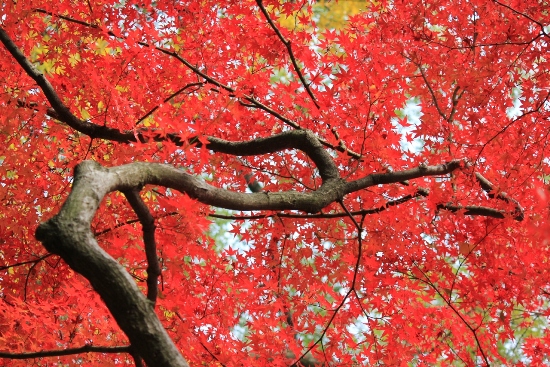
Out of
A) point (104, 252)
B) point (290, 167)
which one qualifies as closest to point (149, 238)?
point (104, 252)

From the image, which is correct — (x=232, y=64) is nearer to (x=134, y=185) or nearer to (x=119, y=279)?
(x=134, y=185)

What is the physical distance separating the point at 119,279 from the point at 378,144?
6.97 feet

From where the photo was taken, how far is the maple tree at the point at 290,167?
3598 millimetres

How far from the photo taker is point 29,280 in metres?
4.20

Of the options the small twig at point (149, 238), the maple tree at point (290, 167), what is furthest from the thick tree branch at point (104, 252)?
the maple tree at point (290, 167)

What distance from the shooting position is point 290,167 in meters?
4.81

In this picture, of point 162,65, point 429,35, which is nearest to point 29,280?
point 162,65

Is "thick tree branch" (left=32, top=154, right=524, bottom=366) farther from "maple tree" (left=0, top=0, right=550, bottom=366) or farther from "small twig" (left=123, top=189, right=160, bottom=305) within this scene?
"maple tree" (left=0, top=0, right=550, bottom=366)

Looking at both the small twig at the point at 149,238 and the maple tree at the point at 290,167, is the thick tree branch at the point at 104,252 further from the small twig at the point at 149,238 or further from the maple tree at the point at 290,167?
the maple tree at the point at 290,167

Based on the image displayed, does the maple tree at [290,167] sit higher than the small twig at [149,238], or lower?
higher

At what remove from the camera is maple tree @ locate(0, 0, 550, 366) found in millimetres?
3598

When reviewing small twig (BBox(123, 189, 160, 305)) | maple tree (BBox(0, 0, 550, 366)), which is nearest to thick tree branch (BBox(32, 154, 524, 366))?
small twig (BBox(123, 189, 160, 305))

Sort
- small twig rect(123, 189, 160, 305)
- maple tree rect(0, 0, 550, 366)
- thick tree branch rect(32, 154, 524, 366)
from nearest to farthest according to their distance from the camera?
thick tree branch rect(32, 154, 524, 366), small twig rect(123, 189, 160, 305), maple tree rect(0, 0, 550, 366)

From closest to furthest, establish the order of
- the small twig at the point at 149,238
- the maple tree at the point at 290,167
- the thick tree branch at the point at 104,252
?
the thick tree branch at the point at 104,252 < the small twig at the point at 149,238 < the maple tree at the point at 290,167
